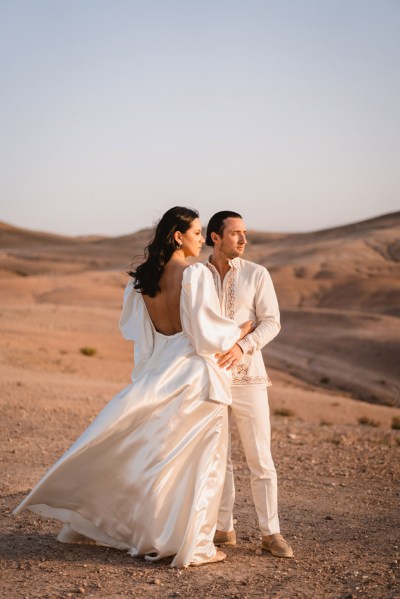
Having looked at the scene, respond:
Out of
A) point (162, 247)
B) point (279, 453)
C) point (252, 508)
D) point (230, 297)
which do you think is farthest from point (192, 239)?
point (279, 453)

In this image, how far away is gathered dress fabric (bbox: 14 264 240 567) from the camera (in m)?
6.10

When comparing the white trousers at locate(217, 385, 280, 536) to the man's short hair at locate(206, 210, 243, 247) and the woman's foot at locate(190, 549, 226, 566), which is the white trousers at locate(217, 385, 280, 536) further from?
the man's short hair at locate(206, 210, 243, 247)

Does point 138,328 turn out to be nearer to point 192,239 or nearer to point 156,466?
point 192,239

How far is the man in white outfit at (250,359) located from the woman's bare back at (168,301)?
0.47 meters

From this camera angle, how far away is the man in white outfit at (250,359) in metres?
6.57

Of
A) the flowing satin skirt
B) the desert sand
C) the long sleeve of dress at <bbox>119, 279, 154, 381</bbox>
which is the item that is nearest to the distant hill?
the desert sand

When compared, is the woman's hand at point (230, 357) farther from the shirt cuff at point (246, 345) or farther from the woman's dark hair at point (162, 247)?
the woman's dark hair at point (162, 247)

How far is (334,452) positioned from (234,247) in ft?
23.4

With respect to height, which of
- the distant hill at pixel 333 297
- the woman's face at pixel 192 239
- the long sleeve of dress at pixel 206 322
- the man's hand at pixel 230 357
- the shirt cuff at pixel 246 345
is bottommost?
the distant hill at pixel 333 297

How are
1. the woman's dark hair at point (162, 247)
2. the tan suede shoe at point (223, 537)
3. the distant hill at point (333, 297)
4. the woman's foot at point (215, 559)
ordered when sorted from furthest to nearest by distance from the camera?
the distant hill at point (333, 297)
the tan suede shoe at point (223, 537)
the woman's dark hair at point (162, 247)
the woman's foot at point (215, 559)

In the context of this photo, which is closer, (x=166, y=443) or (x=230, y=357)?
(x=166, y=443)

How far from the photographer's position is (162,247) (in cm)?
639

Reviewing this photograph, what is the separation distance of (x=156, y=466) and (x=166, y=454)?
4.5 inches

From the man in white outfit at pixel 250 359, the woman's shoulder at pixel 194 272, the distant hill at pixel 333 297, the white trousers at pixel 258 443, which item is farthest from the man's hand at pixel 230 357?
the distant hill at pixel 333 297
